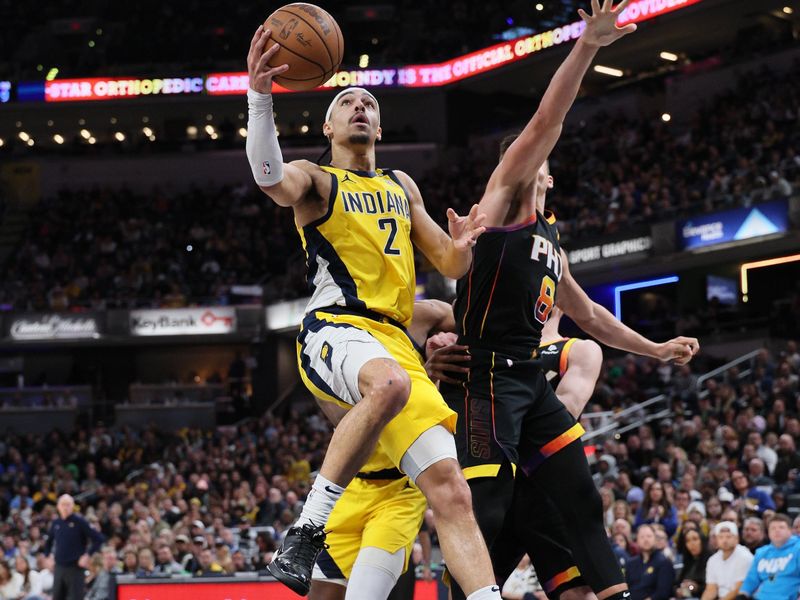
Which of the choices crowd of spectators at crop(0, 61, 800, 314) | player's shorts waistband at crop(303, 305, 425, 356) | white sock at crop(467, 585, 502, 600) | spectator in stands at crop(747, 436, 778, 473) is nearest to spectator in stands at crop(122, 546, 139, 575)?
spectator in stands at crop(747, 436, 778, 473)

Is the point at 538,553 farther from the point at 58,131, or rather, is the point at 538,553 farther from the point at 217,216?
the point at 58,131

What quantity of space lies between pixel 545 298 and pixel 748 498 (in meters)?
9.34

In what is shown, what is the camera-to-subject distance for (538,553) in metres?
5.72

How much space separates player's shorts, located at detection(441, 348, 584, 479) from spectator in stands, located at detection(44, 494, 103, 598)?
36.3 feet

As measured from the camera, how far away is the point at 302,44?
5457 mm

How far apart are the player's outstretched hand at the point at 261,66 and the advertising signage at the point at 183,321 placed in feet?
96.1

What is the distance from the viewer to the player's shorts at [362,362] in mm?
5023

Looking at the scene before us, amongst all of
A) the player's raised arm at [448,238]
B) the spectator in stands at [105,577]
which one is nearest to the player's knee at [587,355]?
the player's raised arm at [448,238]

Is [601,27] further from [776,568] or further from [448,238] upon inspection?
[776,568]

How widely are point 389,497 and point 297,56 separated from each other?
219 cm

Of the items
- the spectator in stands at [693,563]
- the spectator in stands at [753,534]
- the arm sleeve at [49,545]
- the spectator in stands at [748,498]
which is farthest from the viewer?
the arm sleeve at [49,545]

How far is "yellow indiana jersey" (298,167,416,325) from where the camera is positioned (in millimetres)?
5426

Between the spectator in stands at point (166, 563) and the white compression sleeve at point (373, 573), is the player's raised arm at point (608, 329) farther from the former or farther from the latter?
the spectator in stands at point (166, 563)

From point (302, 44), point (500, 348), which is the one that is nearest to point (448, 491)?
point (500, 348)
